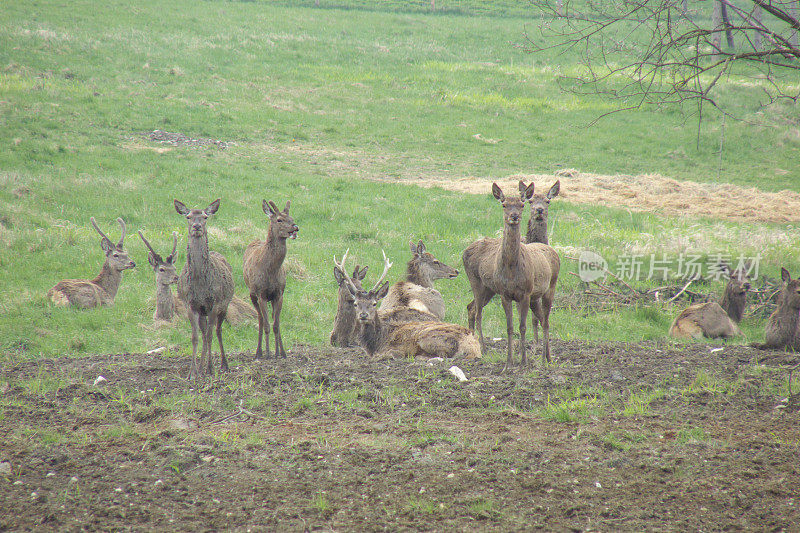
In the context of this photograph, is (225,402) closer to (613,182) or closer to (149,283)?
(149,283)

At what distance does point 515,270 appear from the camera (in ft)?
26.9

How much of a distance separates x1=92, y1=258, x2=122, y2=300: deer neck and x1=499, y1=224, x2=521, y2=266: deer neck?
7692 millimetres

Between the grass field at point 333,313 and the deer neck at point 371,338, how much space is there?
23 centimetres

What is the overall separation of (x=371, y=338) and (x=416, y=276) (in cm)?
329

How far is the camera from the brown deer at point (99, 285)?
11.8 meters

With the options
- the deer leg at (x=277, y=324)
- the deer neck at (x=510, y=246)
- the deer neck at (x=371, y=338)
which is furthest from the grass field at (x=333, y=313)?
the deer neck at (x=510, y=246)

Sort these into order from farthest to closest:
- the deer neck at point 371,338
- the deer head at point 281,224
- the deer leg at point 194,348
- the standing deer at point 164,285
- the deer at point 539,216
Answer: the standing deer at point 164,285
the deer at point 539,216
the deer neck at point 371,338
the deer head at point 281,224
the deer leg at point 194,348

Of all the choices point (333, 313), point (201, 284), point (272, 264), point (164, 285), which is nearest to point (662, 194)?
point (333, 313)

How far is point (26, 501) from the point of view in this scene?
16.1ft

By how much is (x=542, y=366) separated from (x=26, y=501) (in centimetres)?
541

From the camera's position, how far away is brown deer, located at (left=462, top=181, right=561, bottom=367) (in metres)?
8.16

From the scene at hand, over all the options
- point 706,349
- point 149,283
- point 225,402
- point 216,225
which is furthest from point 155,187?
point 706,349

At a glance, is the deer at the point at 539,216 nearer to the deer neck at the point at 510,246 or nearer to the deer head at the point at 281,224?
the deer neck at the point at 510,246

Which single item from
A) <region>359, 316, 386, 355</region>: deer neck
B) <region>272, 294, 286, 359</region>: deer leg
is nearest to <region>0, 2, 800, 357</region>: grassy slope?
<region>359, 316, 386, 355</region>: deer neck
